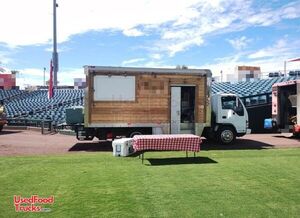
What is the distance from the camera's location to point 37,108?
32.7 metres

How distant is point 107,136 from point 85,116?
1.27m

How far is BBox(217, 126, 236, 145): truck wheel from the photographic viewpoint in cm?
1669

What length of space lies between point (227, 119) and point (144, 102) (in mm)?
4002

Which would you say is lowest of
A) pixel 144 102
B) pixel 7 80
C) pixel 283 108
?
pixel 283 108

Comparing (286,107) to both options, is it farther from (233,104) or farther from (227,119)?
(227,119)

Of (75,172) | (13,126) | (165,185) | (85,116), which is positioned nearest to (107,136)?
(85,116)

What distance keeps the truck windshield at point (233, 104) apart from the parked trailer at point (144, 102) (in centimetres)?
100

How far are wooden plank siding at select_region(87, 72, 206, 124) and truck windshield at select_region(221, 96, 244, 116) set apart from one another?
1308mm

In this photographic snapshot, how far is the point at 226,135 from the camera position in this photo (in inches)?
659

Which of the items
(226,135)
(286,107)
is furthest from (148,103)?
(286,107)

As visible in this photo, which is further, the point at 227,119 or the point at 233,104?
the point at 233,104

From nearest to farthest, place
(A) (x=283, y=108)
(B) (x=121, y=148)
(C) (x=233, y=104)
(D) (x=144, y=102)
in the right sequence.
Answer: (B) (x=121, y=148)
(D) (x=144, y=102)
(C) (x=233, y=104)
(A) (x=283, y=108)

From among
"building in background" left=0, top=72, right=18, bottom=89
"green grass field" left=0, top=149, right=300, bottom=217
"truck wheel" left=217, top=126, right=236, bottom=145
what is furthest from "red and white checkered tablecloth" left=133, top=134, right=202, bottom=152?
"building in background" left=0, top=72, right=18, bottom=89

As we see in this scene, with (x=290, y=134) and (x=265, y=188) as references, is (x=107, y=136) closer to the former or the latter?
(x=265, y=188)
